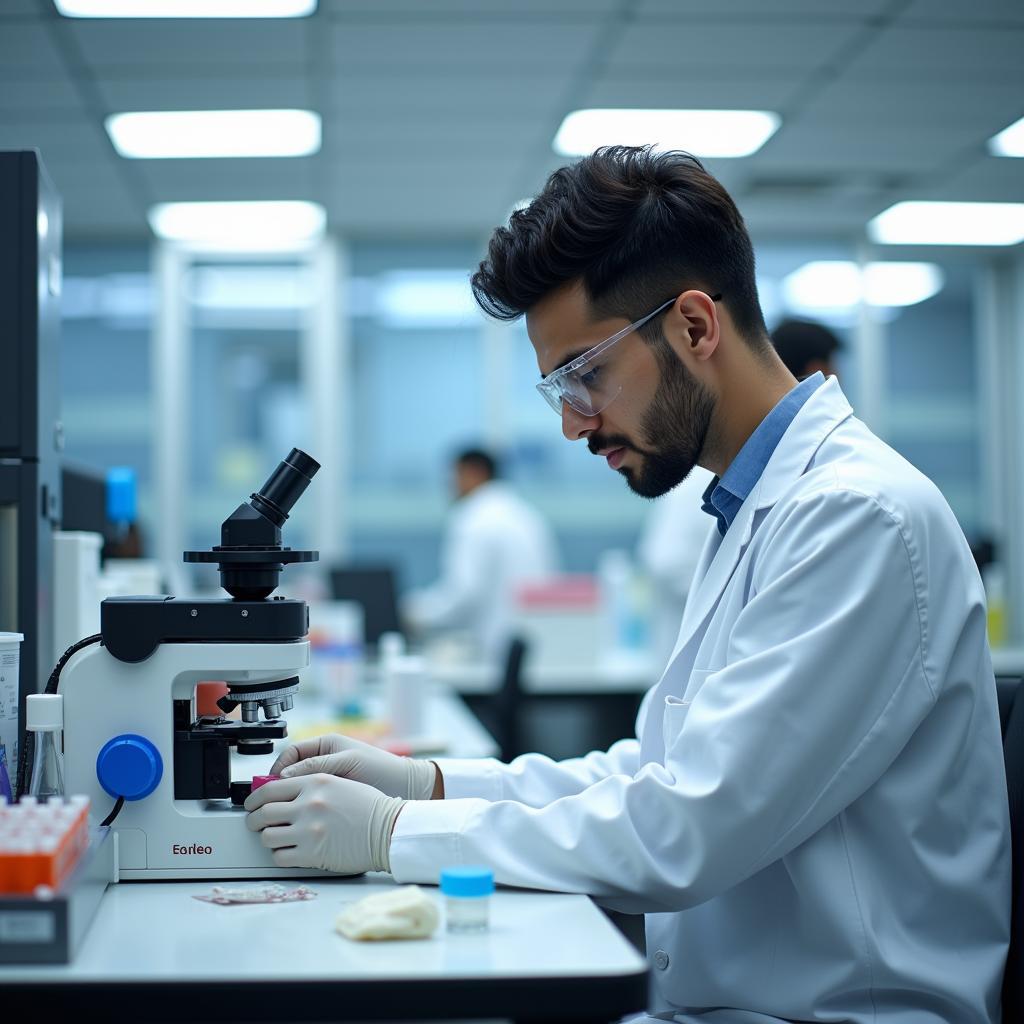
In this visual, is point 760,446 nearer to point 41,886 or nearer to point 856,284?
point 41,886

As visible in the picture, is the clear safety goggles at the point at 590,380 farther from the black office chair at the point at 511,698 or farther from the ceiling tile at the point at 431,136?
the ceiling tile at the point at 431,136

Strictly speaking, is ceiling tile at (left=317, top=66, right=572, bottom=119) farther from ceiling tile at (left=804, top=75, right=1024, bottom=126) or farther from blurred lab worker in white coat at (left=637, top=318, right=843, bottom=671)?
blurred lab worker in white coat at (left=637, top=318, right=843, bottom=671)

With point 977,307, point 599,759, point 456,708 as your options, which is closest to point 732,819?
point 599,759

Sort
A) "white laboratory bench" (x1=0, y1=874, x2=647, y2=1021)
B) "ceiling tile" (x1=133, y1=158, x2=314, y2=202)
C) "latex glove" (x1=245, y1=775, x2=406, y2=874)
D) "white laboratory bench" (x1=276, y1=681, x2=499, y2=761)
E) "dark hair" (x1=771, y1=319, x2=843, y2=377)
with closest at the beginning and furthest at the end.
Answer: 1. "white laboratory bench" (x1=0, y1=874, x2=647, y2=1021)
2. "latex glove" (x1=245, y1=775, x2=406, y2=874)
3. "white laboratory bench" (x1=276, y1=681, x2=499, y2=761)
4. "dark hair" (x1=771, y1=319, x2=843, y2=377)
5. "ceiling tile" (x1=133, y1=158, x2=314, y2=202)

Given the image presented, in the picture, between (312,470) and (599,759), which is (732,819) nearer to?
(599,759)

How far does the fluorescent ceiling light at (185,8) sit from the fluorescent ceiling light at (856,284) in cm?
309

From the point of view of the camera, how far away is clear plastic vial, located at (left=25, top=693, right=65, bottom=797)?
1.07m

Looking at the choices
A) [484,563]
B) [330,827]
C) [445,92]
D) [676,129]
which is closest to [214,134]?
[445,92]

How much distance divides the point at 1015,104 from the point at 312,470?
3323 mm

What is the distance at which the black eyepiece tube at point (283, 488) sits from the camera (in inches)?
45.0

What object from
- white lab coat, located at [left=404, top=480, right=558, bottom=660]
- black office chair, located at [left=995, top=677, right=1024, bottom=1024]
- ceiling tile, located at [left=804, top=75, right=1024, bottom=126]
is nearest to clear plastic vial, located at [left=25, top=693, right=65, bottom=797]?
black office chair, located at [left=995, top=677, right=1024, bottom=1024]

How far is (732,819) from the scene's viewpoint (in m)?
0.98

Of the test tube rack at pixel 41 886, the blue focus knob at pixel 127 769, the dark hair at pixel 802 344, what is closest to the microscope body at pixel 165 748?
the blue focus knob at pixel 127 769

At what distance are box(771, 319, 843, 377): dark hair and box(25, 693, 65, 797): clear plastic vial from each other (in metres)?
1.86
